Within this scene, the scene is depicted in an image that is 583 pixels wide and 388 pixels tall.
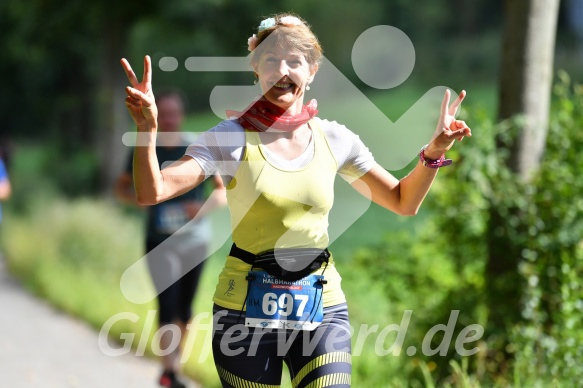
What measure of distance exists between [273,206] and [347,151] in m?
0.40

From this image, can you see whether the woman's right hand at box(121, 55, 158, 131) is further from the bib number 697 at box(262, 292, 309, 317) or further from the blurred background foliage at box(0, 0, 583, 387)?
the blurred background foliage at box(0, 0, 583, 387)

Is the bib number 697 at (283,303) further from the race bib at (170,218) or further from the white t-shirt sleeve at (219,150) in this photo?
the race bib at (170,218)

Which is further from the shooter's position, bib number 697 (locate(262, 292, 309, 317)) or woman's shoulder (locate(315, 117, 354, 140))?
woman's shoulder (locate(315, 117, 354, 140))

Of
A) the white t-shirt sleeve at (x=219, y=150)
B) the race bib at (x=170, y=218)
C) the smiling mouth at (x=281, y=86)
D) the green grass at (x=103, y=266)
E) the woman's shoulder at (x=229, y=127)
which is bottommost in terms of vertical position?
the green grass at (x=103, y=266)

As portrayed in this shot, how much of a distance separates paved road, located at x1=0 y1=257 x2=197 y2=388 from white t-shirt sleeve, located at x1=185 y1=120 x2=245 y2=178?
411cm

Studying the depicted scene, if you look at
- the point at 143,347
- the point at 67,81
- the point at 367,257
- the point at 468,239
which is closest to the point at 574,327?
the point at 468,239

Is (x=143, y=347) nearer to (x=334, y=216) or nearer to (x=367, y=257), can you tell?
(x=367, y=257)

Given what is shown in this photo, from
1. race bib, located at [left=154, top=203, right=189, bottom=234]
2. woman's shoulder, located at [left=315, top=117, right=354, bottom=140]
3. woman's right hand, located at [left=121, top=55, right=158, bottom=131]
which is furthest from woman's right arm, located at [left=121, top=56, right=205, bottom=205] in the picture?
race bib, located at [left=154, top=203, right=189, bottom=234]

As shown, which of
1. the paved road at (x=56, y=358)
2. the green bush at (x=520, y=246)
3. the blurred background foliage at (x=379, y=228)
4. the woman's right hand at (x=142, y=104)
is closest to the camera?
the woman's right hand at (x=142, y=104)

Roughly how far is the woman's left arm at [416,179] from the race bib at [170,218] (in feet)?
10.3

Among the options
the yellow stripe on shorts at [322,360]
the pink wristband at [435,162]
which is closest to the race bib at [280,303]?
the yellow stripe on shorts at [322,360]

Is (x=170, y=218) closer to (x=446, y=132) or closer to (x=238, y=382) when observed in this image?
(x=238, y=382)

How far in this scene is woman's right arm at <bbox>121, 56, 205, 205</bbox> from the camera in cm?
304

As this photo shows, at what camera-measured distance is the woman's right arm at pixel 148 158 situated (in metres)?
3.04
